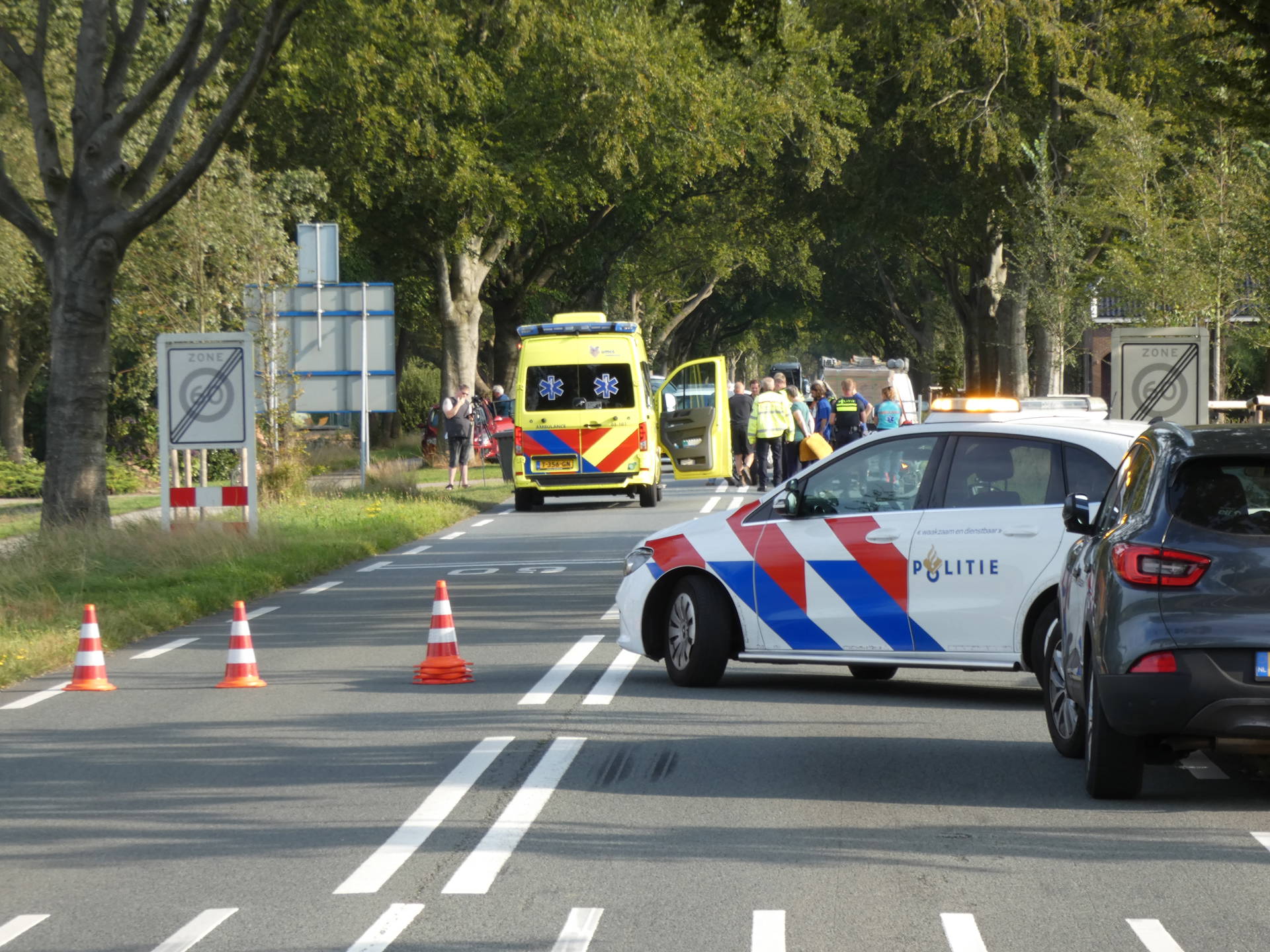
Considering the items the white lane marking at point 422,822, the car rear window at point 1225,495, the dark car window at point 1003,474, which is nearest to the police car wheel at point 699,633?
the dark car window at point 1003,474

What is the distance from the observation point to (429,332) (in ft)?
212

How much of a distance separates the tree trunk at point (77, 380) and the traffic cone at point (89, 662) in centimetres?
797

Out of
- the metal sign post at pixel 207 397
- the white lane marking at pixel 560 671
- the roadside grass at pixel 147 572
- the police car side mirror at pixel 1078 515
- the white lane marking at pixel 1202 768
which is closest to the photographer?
the police car side mirror at pixel 1078 515

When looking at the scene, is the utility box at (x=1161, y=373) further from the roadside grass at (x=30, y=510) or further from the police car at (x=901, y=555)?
the roadside grass at (x=30, y=510)

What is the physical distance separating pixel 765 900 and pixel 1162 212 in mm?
29826

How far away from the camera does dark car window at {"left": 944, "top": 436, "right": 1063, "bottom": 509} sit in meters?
10.0

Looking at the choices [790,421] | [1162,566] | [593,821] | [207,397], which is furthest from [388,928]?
[790,421]

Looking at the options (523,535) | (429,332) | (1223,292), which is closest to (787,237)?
(429,332)

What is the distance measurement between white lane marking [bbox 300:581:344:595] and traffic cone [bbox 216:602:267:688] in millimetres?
6014

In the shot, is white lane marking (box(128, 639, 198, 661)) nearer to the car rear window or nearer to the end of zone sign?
the end of zone sign

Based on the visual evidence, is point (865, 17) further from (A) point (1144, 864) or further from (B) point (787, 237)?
(A) point (1144, 864)

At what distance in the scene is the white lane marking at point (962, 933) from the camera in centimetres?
541

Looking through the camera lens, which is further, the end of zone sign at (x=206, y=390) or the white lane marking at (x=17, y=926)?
the end of zone sign at (x=206, y=390)

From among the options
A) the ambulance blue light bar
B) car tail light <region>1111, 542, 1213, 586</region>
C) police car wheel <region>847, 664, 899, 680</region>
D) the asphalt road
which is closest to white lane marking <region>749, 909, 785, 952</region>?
the asphalt road
